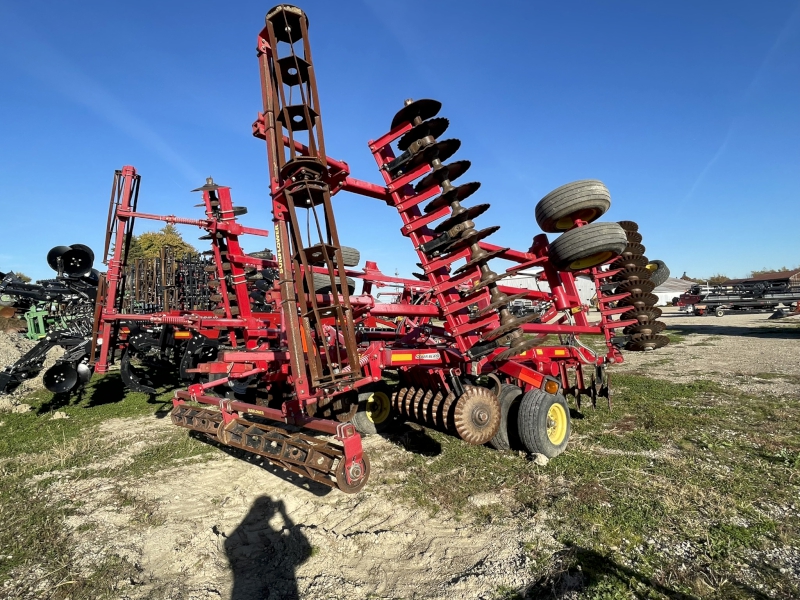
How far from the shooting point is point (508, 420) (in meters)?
5.96

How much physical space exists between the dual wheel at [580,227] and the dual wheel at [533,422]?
5.93 ft

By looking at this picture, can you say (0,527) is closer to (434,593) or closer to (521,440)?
(434,593)

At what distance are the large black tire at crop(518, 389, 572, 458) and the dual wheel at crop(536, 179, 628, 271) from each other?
1.78 metres

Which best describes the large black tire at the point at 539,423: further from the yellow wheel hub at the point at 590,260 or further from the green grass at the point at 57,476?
the green grass at the point at 57,476

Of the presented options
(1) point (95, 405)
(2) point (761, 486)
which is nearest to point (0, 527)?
(1) point (95, 405)

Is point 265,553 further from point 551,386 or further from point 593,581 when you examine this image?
point 551,386

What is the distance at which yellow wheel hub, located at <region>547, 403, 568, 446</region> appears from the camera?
5.93 metres

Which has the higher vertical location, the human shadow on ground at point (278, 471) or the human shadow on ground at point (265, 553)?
the human shadow on ground at point (278, 471)

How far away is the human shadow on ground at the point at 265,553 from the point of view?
3201 millimetres

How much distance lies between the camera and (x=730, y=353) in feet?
50.5

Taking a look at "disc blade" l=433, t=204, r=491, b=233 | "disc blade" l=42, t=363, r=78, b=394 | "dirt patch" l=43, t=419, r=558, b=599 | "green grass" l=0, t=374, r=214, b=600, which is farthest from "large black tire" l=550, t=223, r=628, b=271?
"disc blade" l=42, t=363, r=78, b=394

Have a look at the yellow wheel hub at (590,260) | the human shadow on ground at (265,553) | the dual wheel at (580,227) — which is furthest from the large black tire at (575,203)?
the human shadow on ground at (265,553)

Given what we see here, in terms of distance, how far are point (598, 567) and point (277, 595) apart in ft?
7.72

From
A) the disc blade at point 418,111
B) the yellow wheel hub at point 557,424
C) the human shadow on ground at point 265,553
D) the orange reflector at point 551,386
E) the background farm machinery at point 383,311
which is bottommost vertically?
the human shadow on ground at point 265,553
